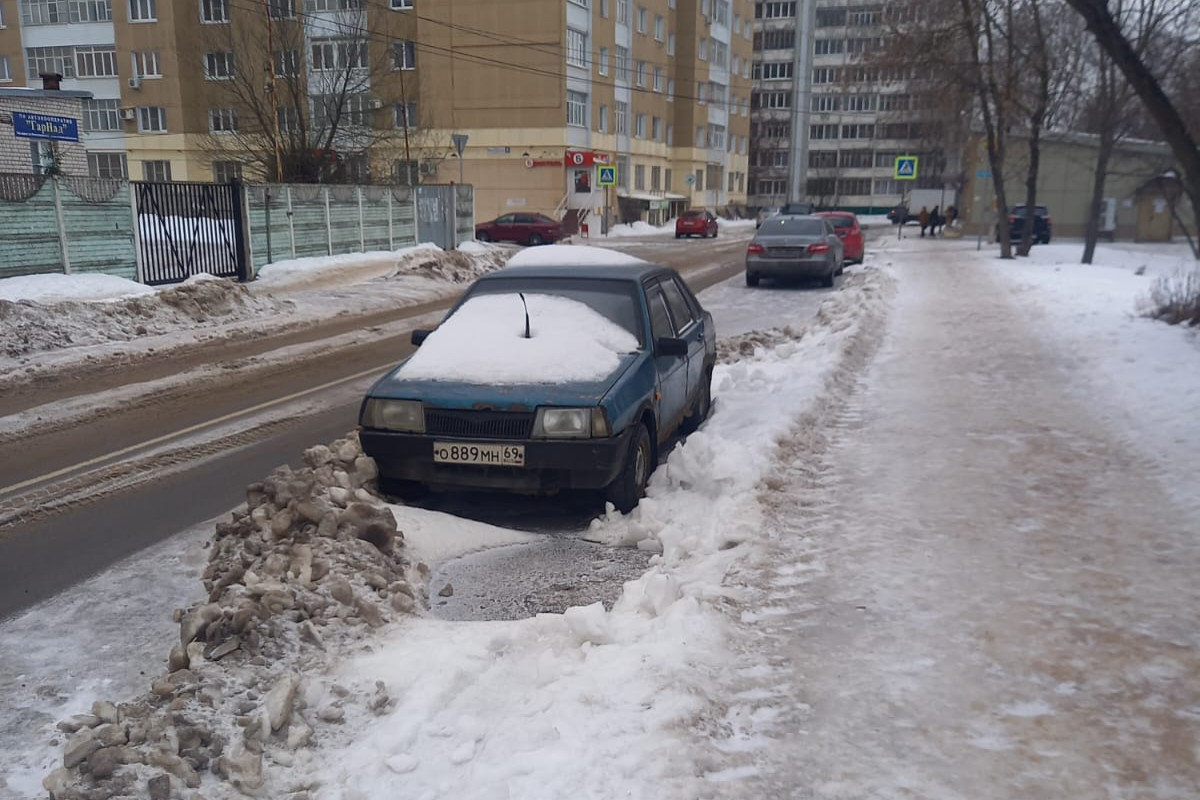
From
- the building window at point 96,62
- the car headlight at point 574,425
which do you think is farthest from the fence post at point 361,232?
the building window at point 96,62

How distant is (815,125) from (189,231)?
88339 mm

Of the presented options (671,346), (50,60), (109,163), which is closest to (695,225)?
(109,163)

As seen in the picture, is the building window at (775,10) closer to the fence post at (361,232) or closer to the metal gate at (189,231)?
the fence post at (361,232)

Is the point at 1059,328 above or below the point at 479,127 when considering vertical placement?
below

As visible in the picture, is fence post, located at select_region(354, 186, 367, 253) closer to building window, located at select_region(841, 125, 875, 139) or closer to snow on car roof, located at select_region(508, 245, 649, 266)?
snow on car roof, located at select_region(508, 245, 649, 266)

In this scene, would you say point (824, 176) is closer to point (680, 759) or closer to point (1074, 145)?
point (1074, 145)

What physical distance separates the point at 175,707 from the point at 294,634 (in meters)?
0.63

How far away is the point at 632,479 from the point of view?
19.0 feet

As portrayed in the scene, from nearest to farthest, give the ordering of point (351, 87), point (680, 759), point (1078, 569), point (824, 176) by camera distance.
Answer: point (680, 759) → point (1078, 569) → point (351, 87) → point (824, 176)

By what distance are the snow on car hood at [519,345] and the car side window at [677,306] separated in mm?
1132

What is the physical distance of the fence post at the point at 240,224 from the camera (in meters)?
20.3

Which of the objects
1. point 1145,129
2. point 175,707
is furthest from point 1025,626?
point 1145,129

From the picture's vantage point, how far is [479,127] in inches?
2041

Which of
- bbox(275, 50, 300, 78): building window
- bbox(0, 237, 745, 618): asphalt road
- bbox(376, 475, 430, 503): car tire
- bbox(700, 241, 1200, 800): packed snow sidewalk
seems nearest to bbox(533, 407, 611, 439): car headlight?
bbox(376, 475, 430, 503): car tire
